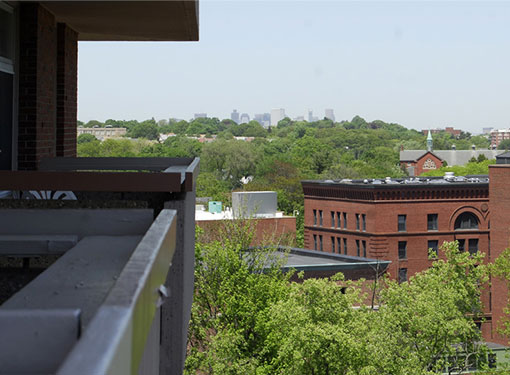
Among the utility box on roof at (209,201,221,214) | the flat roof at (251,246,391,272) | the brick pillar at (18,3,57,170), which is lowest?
the flat roof at (251,246,391,272)

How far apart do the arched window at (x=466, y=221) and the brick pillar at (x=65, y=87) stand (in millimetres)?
52403

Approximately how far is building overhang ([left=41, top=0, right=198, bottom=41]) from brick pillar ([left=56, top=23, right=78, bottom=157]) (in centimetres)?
21

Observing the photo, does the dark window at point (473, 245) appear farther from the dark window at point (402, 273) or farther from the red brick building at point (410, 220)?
the dark window at point (402, 273)

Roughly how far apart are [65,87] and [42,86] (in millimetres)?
1728

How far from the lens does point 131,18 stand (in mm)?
10586

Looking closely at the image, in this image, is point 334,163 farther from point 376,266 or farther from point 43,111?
point 43,111

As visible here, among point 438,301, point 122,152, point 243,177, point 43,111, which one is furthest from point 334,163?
point 43,111

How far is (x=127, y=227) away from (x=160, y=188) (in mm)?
1514

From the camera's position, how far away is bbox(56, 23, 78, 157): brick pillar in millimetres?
11406

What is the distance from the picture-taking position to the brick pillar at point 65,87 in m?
11.4

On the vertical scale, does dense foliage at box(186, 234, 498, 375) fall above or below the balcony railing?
below

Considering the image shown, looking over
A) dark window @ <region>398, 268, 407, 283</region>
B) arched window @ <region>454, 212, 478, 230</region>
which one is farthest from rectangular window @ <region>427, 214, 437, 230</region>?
dark window @ <region>398, 268, 407, 283</region>

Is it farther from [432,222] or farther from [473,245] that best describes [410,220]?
[473,245]

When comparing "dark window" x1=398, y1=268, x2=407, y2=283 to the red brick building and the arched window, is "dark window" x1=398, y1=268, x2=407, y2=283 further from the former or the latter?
the arched window
